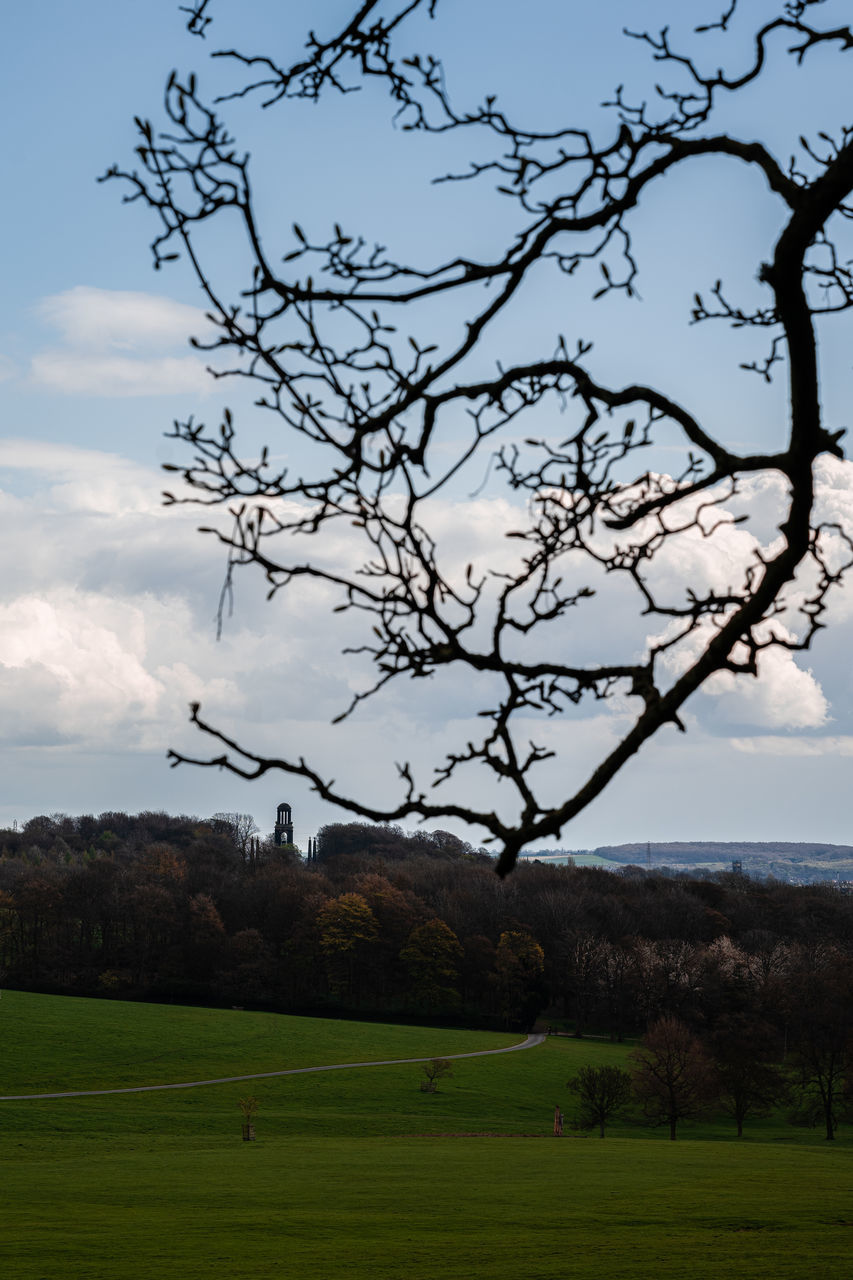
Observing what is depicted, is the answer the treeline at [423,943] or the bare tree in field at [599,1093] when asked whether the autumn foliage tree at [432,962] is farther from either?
the bare tree in field at [599,1093]

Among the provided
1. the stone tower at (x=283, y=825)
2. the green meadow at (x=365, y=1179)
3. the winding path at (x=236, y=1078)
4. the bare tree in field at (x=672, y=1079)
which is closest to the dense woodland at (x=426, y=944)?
the winding path at (x=236, y=1078)

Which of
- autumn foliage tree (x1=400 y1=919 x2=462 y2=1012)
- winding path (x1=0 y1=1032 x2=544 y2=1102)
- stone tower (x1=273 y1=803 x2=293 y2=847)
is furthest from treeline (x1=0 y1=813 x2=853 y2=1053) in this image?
stone tower (x1=273 y1=803 x2=293 y2=847)

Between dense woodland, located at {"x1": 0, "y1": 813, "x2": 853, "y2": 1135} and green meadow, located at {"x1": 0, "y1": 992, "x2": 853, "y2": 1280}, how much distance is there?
1663 cm

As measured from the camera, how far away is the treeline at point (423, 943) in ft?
274

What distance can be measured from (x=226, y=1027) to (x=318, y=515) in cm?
7481

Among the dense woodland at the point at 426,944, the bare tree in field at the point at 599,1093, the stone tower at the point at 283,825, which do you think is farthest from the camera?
the stone tower at the point at 283,825

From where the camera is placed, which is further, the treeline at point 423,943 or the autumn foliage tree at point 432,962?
the autumn foliage tree at point 432,962

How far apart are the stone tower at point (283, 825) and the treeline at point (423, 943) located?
237 ft

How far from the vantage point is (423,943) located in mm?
86125

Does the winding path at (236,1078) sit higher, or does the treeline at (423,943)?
the treeline at (423,943)

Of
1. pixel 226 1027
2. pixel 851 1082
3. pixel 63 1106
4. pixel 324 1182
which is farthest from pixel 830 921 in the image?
pixel 324 1182

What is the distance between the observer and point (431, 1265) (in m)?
18.6

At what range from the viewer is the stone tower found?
183 m

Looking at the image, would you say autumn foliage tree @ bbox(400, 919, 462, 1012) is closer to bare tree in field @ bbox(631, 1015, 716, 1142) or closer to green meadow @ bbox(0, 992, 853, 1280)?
green meadow @ bbox(0, 992, 853, 1280)
